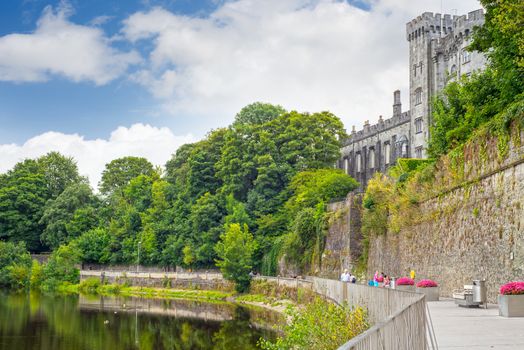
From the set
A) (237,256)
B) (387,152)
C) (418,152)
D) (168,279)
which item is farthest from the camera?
(387,152)

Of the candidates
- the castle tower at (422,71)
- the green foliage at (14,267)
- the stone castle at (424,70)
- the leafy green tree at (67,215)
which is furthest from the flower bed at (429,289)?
the leafy green tree at (67,215)

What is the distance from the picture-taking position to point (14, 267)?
8062 centimetres

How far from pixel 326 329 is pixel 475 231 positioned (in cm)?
657

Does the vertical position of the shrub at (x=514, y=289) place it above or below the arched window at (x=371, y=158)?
below

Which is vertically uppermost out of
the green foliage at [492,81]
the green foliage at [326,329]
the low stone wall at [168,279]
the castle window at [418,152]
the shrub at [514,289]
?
the castle window at [418,152]

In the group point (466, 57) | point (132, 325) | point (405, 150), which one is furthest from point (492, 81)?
point (405, 150)

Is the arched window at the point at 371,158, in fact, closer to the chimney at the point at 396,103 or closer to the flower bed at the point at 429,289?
the chimney at the point at 396,103

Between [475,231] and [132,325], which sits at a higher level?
[475,231]

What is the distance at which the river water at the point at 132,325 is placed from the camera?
34.6m

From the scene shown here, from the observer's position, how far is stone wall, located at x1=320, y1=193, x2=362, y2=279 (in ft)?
140

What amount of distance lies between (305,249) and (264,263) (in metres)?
8.11

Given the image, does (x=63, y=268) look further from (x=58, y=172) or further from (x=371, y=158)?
(x=371, y=158)

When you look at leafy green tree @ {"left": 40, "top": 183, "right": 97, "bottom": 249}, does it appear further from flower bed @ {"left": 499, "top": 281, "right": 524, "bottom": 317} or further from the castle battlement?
flower bed @ {"left": 499, "top": 281, "right": 524, "bottom": 317}

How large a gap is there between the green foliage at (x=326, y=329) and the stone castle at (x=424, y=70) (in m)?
34.3
